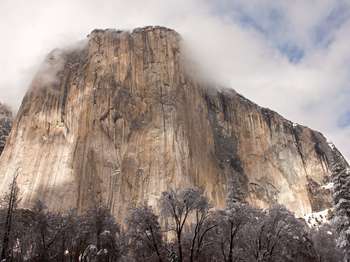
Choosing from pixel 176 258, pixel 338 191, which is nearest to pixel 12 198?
pixel 176 258

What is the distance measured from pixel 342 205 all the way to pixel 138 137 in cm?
5941

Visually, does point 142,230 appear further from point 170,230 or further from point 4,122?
point 4,122

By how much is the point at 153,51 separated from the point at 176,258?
68.5 meters

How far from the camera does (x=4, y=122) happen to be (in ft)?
441

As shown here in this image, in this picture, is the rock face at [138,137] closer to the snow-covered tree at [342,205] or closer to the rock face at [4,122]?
the rock face at [4,122]

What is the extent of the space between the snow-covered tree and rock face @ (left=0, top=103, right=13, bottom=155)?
100 meters

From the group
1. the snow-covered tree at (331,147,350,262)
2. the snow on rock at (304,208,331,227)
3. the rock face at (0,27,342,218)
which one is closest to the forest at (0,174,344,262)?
the snow-covered tree at (331,147,350,262)

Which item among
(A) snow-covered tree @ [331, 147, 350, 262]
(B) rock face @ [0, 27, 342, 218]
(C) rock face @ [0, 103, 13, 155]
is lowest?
(A) snow-covered tree @ [331, 147, 350, 262]

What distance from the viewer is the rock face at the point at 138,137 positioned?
3364 inches

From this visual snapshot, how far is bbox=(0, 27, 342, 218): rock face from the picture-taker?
85.4m

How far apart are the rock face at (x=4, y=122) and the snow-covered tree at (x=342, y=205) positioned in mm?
100466

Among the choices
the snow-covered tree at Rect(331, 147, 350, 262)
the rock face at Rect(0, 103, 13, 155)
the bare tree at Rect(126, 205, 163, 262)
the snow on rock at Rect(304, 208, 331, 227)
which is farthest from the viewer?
the rock face at Rect(0, 103, 13, 155)

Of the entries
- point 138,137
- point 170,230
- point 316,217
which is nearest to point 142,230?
point 170,230

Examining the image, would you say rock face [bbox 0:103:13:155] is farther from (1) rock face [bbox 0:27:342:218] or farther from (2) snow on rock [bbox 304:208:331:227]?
(2) snow on rock [bbox 304:208:331:227]
